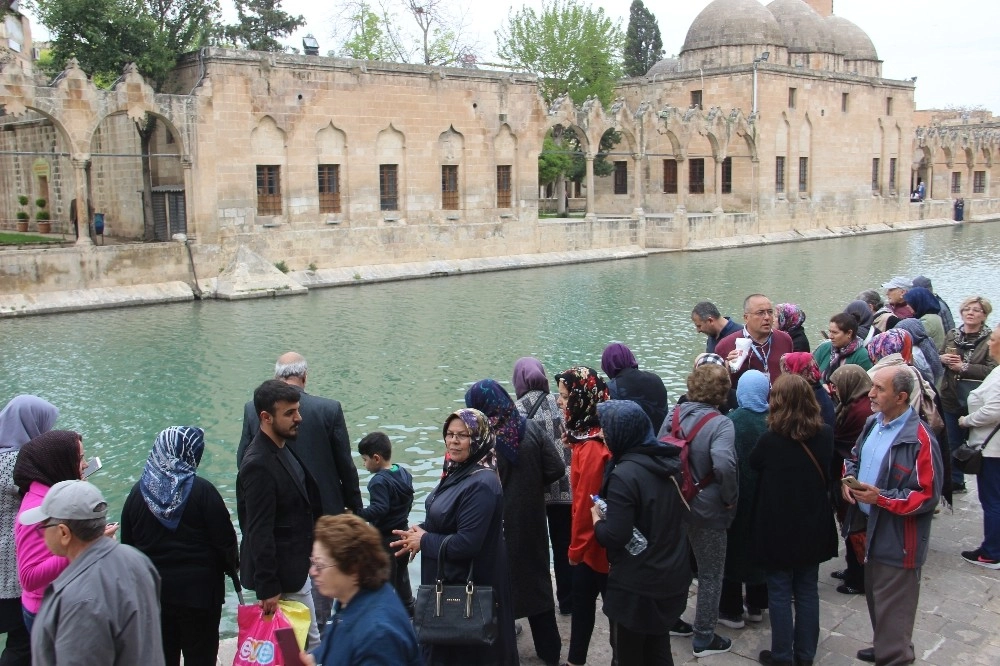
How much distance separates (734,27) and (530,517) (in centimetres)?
3907

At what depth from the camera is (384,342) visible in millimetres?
14234

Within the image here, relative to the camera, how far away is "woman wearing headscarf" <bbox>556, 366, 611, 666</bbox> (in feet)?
14.1

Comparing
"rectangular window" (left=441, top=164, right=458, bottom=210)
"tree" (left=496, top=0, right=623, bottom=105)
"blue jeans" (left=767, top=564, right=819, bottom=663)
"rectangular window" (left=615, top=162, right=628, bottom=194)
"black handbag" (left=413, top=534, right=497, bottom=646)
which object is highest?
"tree" (left=496, top=0, right=623, bottom=105)

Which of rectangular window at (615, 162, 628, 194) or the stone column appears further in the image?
rectangular window at (615, 162, 628, 194)

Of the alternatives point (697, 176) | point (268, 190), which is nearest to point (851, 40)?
point (697, 176)

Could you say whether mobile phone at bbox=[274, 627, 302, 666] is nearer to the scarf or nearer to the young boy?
the young boy

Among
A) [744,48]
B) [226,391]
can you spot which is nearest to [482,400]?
[226,391]

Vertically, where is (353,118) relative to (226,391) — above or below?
above

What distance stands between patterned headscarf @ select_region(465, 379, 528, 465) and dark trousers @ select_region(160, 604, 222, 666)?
1.37 metres

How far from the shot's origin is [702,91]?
123 ft

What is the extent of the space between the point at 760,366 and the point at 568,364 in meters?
5.94

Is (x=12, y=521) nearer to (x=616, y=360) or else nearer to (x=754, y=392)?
(x=616, y=360)

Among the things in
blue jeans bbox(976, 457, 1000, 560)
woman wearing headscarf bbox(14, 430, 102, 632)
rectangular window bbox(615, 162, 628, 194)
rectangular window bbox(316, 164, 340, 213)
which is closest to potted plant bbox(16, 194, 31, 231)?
rectangular window bbox(316, 164, 340, 213)

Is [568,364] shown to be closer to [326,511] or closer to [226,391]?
[226,391]
